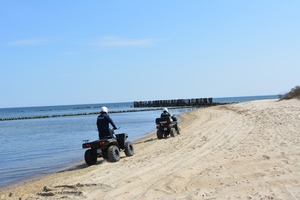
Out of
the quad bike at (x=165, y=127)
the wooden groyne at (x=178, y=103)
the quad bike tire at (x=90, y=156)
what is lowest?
the quad bike tire at (x=90, y=156)

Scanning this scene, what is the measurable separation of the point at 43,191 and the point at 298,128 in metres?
9.41

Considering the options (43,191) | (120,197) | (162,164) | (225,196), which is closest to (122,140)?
(162,164)

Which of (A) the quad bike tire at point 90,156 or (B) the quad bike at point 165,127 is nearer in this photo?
(A) the quad bike tire at point 90,156

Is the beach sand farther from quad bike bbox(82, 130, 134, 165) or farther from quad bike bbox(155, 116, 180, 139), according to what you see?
quad bike bbox(155, 116, 180, 139)

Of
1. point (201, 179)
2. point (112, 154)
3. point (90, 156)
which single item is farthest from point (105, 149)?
point (201, 179)

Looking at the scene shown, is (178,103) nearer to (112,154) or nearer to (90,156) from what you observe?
(90,156)

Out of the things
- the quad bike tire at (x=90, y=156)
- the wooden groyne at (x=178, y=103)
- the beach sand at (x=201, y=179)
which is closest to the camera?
the beach sand at (x=201, y=179)

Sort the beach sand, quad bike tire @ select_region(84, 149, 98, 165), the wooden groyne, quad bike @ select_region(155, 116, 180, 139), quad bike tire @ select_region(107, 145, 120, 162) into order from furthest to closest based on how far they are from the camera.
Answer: the wooden groyne → quad bike @ select_region(155, 116, 180, 139) → quad bike tire @ select_region(84, 149, 98, 165) → quad bike tire @ select_region(107, 145, 120, 162) → the beach sand

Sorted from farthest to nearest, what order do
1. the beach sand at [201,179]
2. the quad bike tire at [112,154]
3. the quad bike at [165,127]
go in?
the quad bike at [165,127] < the quad bike tire at [112,154] < the beach sand at [201,179]

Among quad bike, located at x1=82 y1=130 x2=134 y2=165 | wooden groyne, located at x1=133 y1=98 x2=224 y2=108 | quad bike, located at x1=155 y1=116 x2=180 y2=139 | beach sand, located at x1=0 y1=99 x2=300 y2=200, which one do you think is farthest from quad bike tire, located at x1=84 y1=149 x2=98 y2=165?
wooden groyne, located at x1=133 y1=98 x2=224 y2=108

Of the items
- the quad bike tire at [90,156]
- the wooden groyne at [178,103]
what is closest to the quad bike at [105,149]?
the quad bike tire at [90,156]

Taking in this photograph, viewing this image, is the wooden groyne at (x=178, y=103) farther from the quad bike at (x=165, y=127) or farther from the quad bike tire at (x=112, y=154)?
the quad bike tire at (x=112, y=154)

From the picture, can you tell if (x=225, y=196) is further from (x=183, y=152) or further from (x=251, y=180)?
(x=183, y=152)

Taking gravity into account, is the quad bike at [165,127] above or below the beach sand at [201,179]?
above
